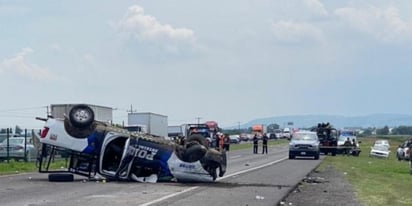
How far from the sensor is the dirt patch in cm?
2095

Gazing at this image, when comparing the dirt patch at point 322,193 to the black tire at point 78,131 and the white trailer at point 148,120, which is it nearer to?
the black tire at point 78,131

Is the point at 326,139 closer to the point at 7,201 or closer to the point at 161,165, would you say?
the point at 161,165

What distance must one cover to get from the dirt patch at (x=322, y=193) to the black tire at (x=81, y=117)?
6.62 metres

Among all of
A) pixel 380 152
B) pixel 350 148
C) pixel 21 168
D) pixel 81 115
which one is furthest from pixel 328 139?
pixel 81 115

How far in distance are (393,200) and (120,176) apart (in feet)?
27.7

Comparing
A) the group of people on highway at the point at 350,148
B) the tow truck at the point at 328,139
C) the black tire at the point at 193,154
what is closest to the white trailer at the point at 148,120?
the tow truck at the point at 328,139

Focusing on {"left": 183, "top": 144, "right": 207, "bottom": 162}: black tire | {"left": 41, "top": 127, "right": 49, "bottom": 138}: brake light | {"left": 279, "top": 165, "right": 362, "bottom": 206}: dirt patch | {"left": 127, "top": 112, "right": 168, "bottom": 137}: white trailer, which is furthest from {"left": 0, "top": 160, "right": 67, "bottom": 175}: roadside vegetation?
{"left": 127, "top": 112, "right": 168, "bottom": 137}: white trailer

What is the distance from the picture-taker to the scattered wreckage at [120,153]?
2647 cm

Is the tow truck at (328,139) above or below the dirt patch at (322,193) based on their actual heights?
above

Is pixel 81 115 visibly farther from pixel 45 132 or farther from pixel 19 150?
pixel 19 150

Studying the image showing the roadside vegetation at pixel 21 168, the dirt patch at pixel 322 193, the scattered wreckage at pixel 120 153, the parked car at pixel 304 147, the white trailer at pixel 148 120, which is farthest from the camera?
the white trailer at pixel 148 120

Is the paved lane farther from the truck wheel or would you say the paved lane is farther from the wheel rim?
the wheel rim

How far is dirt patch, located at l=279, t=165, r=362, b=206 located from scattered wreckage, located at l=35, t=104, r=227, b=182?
3.27m

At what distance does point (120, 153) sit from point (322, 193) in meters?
6.43
